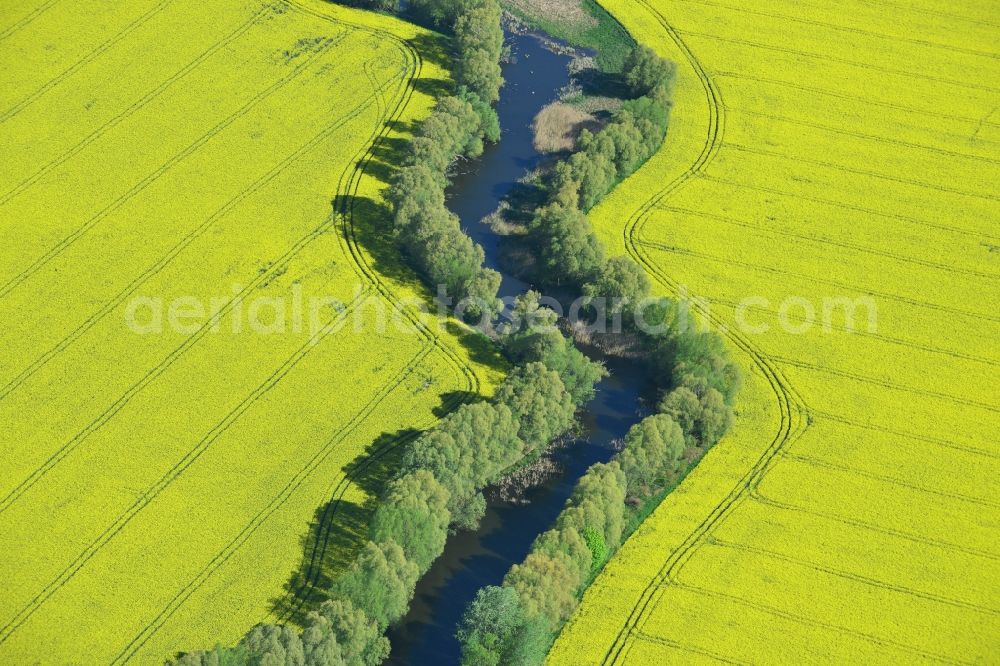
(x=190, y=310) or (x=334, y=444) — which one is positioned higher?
(x=190, y=310)

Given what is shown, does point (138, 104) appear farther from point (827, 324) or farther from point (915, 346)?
point (915, 346)

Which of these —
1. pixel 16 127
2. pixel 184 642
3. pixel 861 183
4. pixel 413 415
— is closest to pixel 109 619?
pixel 184 642

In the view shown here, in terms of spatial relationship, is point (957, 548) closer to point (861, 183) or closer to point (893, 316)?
point (893, 316)

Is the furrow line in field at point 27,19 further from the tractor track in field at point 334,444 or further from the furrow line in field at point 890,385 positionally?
the furrow line in field at point 890,385

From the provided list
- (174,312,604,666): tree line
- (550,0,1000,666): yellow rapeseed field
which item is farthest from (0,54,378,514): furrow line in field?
(550,0,1000,666): yellow rapeseed field

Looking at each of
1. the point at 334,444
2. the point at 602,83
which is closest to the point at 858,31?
the point at 602,83

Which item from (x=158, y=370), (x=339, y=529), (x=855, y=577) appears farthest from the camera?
(x=158, y=370)

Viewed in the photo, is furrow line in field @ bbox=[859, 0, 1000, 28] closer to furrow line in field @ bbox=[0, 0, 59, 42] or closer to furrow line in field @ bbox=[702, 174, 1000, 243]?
furrow line in field @ bbox=[702, 174, 1000, 243]
